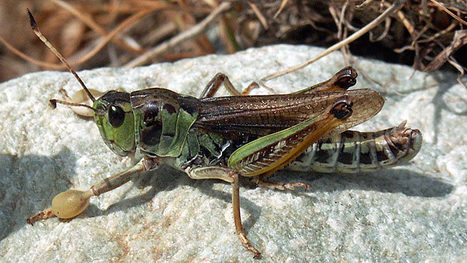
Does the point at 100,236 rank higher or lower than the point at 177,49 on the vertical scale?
higher

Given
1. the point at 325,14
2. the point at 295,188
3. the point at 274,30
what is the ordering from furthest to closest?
the point at 274,30 < the point at 325,14 < the point at 295,188

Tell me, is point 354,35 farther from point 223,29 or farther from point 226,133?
point 223,29

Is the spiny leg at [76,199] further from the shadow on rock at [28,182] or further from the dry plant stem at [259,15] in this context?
the dry plant stem at [259,15]

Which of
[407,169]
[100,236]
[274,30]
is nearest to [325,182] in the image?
[407,169]

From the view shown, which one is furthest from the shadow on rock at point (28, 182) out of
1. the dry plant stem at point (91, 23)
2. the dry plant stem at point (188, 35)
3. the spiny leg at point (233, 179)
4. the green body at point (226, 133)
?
the dry plant stem at point (91, 23)

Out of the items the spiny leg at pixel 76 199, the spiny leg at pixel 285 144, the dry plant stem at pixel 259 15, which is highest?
the spiny leg at pixel 76 199

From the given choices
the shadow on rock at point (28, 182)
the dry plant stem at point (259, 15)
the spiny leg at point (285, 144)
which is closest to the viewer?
the spiny leg at point (285, 144)

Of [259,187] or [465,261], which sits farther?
[259,187]

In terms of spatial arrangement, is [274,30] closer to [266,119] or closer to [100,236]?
[266,119]
